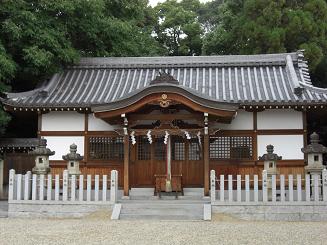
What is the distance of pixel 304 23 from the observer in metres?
24.9

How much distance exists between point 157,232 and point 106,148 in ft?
22.6

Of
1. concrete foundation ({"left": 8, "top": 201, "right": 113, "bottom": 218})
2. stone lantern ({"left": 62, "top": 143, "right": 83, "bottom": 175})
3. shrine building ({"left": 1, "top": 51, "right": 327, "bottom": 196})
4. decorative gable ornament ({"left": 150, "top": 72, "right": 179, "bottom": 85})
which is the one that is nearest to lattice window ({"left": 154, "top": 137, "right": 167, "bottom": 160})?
shrine building ({"left": 1, "top": 51, "right": 327, "bottom": 196})

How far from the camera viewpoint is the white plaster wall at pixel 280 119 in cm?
1648

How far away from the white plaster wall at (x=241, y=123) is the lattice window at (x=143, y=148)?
101 inches

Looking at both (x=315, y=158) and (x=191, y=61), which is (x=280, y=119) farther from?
(x=191, y=61)

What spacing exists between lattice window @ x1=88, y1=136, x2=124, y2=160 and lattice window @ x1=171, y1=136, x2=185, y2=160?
1.84 metres

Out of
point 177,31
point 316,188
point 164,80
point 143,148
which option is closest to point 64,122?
point 143,148

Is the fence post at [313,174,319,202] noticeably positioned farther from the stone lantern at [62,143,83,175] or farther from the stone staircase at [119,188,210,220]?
the stone lantern at [62,143,83,175]

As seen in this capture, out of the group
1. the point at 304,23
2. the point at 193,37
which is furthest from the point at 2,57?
the point at 193,37

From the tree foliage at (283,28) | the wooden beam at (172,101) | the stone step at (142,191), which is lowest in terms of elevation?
the stone step at (142,191)

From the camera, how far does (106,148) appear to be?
1719 cm

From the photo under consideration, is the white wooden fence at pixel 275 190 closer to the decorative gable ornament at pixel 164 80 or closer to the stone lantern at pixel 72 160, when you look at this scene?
the decorative gable ornament at pixel 164 80

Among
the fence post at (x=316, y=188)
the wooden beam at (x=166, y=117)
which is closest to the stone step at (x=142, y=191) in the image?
the wooden beam at (x=166, y=117)

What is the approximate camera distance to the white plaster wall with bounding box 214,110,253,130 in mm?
16656
